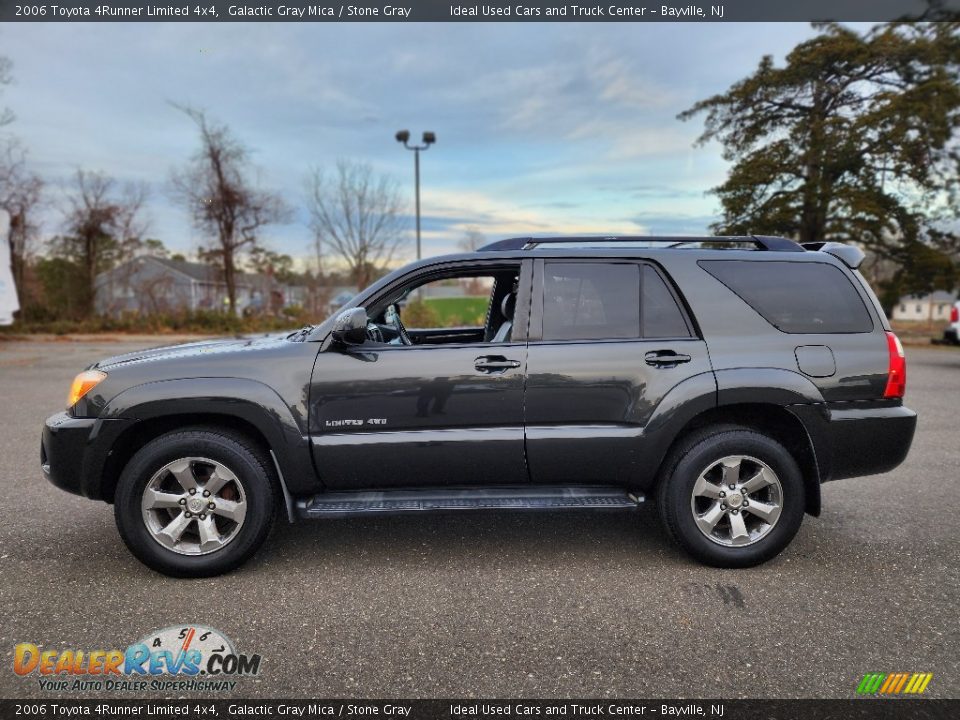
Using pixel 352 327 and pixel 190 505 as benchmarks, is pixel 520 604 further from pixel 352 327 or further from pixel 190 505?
pixel 190 505

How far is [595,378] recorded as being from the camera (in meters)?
3.22

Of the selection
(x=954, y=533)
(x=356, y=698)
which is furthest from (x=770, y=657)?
(x=954, y=533)

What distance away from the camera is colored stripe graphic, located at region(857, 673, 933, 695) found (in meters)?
2.26

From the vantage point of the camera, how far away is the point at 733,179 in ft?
86.4

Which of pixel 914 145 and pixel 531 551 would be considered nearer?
pixel 531 551

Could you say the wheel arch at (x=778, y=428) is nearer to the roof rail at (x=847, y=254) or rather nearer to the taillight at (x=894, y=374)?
the taillight at (x=894, y=374)

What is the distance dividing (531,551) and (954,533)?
8.87 feet

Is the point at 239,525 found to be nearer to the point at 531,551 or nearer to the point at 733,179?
the point at 531,551

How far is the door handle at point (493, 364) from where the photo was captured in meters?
3.20

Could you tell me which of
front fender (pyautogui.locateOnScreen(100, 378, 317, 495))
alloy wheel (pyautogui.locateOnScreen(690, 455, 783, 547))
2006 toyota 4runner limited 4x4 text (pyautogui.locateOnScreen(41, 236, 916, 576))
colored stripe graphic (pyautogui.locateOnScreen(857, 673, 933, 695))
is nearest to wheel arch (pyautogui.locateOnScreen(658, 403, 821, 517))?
2006 toyota 4runner limited 4x4 text (pyautogui.locateOnScreen(41, 236, 916, 576))

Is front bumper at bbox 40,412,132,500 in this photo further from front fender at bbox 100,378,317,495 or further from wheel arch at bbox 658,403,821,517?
wheel arch at bbox 658,403,821,517

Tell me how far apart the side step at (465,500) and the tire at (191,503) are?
0.91ft

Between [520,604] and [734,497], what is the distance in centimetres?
132

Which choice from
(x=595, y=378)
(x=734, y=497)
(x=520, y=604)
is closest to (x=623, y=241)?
(x=595, y=378)
